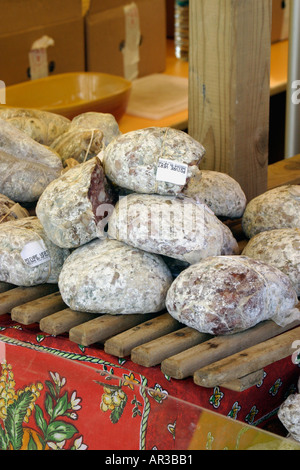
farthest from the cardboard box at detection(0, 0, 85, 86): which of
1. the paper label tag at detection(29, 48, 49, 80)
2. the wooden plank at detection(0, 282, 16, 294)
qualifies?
the wooden plank at detection(0, 282, 16, 294)

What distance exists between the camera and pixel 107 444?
88 cm

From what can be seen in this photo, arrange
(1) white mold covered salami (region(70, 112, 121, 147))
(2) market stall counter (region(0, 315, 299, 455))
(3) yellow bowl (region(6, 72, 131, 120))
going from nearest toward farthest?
(2) market stall counter (region(0, 315, 299, 455))
(1) white mold covered salami (region(70, 112, 121, 147))
(3) yellow bowl (region(6, 72, 131, 120))

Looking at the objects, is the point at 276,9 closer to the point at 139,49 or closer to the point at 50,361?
the point at 139,49

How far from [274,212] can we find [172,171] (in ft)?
1.08

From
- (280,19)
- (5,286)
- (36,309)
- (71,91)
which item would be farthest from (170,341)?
(280,19)

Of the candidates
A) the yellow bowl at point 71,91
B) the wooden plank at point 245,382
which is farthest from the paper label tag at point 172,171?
the yellow bowl at point 71,91

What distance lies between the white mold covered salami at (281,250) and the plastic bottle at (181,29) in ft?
8.45

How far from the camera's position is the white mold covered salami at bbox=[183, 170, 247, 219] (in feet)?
5.17

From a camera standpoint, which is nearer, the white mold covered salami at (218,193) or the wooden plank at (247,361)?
the wooden plank at (247,361)

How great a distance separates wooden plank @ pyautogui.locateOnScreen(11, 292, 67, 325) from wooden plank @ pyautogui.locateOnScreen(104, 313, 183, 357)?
0.56ft

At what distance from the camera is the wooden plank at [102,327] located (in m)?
1.24

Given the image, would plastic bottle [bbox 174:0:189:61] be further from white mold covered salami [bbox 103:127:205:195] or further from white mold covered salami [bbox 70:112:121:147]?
white mold covered salami [bbox 103:127:205:195]

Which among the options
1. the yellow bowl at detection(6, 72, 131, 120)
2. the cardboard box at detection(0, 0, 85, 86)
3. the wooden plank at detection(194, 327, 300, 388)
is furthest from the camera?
the cardboard box at detection(0, 0, 85, 86)

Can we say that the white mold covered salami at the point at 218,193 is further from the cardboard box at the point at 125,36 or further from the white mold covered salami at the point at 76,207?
the cardboard box at the point at 125,36
